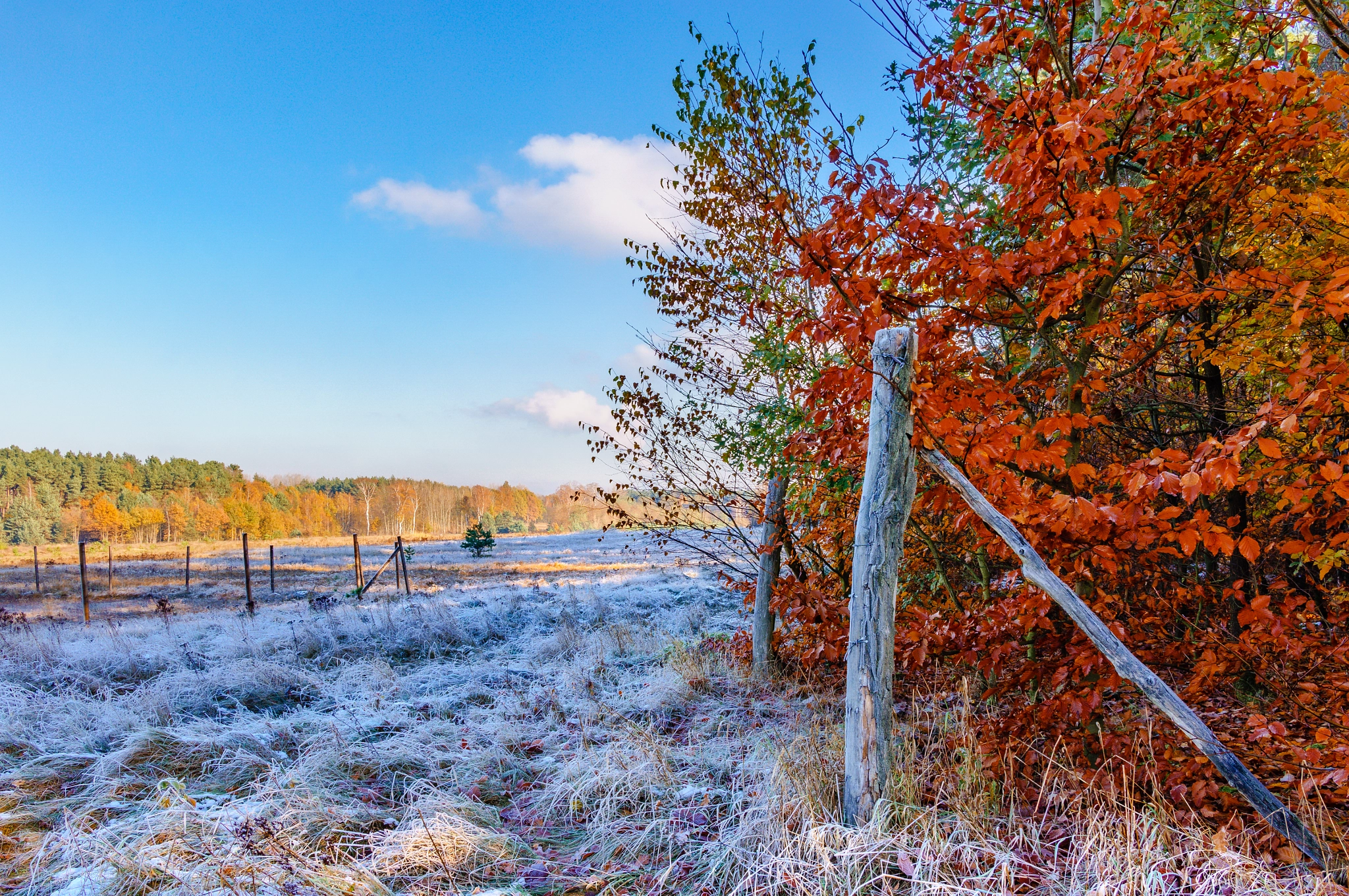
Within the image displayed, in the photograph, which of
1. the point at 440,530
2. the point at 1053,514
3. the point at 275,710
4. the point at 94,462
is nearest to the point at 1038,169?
the point at 1053,514

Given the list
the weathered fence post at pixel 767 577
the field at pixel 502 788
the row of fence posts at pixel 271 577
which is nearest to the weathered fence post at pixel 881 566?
the field at pixel 502 788

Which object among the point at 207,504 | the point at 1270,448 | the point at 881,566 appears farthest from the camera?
the point at 207,504

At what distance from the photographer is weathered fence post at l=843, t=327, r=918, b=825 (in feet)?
9.08

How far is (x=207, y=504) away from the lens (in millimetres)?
66375

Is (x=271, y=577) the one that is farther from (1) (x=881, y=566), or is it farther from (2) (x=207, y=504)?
(2) (x=207, y=504)

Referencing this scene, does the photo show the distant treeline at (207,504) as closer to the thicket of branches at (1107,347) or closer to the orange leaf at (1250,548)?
the thicket of branches at (1107,347)

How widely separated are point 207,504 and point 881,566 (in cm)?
8074

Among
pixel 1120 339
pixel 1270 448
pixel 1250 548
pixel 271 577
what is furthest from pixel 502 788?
pixel 271 577

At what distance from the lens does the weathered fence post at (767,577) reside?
5867mm

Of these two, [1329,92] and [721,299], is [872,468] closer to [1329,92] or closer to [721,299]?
[1329,92]

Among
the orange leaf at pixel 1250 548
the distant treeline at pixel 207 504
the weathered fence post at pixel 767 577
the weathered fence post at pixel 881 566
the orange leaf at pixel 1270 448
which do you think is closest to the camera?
the orange leaf at pixel 1270 448

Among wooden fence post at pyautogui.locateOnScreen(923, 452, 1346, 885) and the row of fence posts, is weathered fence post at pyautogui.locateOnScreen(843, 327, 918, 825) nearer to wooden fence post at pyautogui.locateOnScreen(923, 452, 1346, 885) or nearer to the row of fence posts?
wooden fence post at pyautogui.locateOnScreen(923, 452, 1346, 885)

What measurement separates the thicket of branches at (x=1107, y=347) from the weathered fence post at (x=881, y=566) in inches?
9.5

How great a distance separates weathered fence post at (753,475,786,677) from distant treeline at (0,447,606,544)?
4820cm
